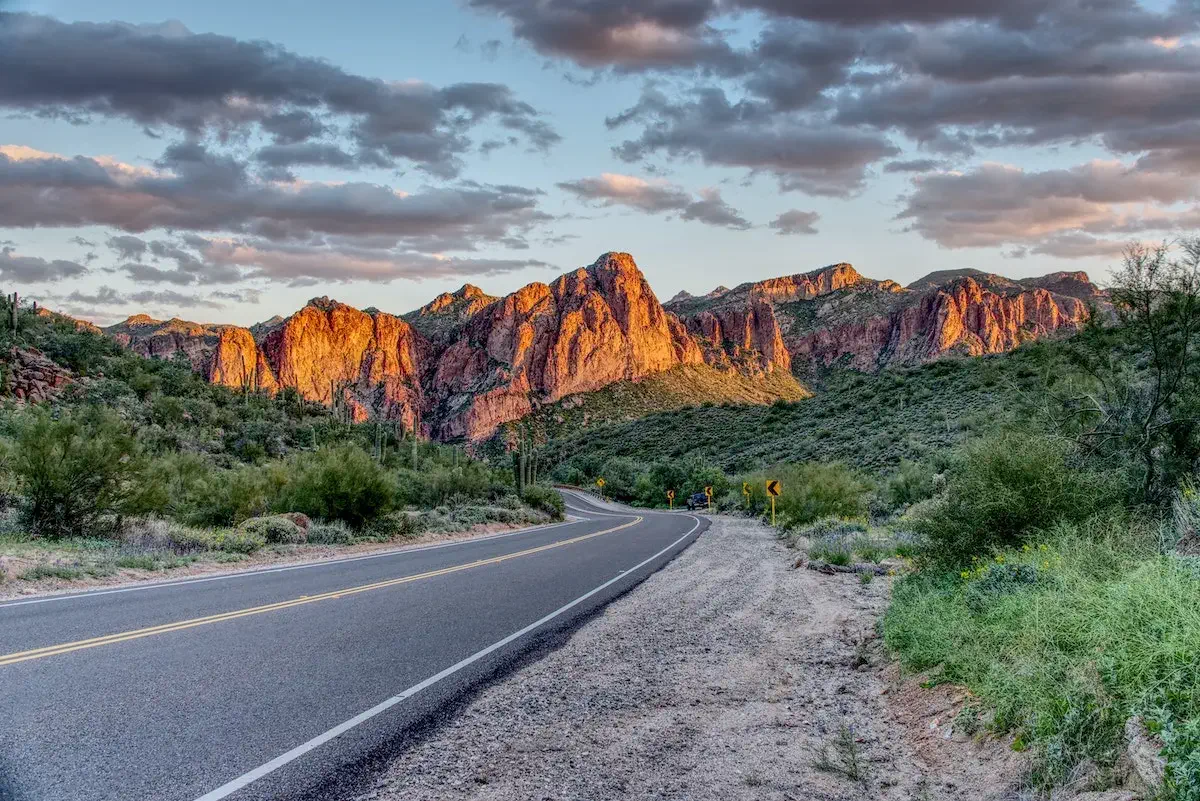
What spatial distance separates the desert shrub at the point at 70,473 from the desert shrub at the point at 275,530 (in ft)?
9.32

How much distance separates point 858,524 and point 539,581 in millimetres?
15080

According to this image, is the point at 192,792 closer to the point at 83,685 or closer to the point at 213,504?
the point at 83,685

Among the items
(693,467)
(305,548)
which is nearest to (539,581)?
(305,548)

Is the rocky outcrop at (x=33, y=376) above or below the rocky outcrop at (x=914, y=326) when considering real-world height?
below

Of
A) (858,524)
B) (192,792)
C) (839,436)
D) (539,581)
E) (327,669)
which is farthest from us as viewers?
(839,436)

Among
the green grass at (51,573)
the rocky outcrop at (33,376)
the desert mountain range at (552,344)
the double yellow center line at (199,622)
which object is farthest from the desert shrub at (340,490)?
the desert mountain range at (552,344)

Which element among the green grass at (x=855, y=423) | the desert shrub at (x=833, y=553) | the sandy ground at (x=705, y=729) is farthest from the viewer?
the green grass at (x=855, y=423)

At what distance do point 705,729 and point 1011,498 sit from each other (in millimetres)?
5897

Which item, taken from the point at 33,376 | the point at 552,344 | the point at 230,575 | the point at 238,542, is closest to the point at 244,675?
the point at 230,575

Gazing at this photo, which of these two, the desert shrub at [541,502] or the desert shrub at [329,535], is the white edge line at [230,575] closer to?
the desert shrub at [329,535]

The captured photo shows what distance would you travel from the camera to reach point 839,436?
55844 millimetres

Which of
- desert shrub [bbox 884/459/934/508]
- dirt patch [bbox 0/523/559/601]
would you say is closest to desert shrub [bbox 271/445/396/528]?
dirt patch [bbox 0/523/559/601]

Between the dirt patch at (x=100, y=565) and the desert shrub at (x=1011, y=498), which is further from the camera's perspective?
the dirt patch at (x=100, y=565)

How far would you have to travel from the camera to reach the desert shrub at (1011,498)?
1007 cm
